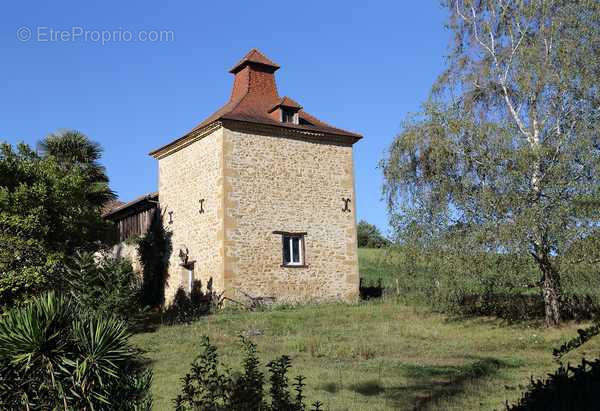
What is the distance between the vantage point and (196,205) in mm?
25078

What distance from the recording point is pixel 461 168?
1823 cm

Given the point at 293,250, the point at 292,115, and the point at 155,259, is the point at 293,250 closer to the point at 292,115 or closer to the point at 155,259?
the point at 292,115

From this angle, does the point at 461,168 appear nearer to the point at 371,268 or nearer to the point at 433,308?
the point at 433,308

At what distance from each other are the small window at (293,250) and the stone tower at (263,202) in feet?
0.13

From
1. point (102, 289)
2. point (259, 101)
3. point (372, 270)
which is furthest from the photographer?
point (372, 270)

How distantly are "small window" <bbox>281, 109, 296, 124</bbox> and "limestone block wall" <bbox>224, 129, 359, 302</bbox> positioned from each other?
2.58 feet

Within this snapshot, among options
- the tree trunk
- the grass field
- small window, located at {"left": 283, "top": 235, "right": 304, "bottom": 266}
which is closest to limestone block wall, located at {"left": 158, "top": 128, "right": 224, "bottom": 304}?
small window, located at {"left": 283, "top": 235, "right": 304, "bottom": 266}

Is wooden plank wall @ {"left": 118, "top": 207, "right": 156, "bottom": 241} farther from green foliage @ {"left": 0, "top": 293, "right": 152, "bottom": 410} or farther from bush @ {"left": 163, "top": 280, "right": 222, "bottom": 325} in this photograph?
green foliage @ {"left": 0, "top": 293, "right": 152, "bottom": 410}

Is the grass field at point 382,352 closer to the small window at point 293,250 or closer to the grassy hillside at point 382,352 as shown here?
the grassy hillside at point 382,352

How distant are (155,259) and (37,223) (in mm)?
9807

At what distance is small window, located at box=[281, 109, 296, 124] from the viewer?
25.2 m

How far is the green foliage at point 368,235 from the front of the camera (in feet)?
198

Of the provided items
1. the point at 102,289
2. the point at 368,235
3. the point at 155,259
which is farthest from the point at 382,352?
the point at 368,235

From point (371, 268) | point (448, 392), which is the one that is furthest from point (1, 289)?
point (371, 268)
